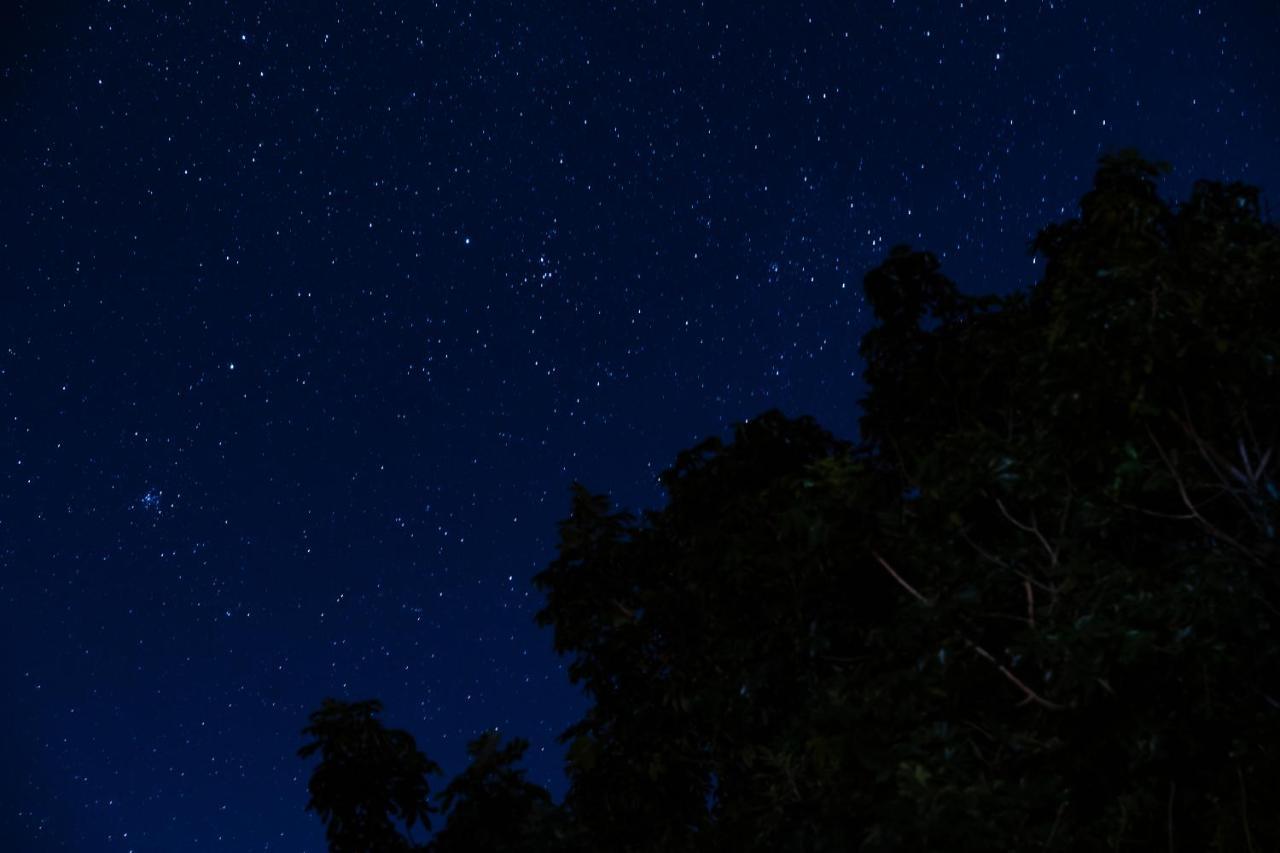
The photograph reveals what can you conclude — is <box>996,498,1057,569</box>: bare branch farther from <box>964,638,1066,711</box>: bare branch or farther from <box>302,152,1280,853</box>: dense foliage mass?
<box>964,638,1066,711</box>: bare branch

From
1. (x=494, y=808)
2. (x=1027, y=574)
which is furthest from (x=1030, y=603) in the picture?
(x=494, y=808)

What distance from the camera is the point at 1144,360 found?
6.41 metres

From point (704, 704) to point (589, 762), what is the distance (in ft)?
6.36

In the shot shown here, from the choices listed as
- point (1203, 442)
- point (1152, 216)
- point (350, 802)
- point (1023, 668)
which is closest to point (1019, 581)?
point (1023, 668)

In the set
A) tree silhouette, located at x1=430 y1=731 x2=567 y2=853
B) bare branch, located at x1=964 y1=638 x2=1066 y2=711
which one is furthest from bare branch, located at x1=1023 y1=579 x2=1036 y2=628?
tree silhouette, located at x1=430 y1=731 x2=567 y2=853

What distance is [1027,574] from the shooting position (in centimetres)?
763

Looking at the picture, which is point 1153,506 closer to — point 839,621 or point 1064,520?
point 1064,520

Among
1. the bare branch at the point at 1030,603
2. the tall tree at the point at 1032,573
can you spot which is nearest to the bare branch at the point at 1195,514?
the tall tree at the point at 1032,573

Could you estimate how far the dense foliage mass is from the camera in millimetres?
6398

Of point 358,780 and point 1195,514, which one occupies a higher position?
A: point 358,780

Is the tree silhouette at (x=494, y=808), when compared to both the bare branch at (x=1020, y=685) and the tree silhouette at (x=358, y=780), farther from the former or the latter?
the bare branch at (x=1020, y=685)

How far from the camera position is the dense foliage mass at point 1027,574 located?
6398mm

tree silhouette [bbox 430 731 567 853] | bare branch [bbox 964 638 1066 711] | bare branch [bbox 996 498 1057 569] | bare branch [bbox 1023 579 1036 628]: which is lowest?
bare branch [bbox 964 638 1066 711]

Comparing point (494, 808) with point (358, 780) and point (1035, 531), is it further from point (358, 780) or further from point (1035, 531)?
point (1035, 531)
